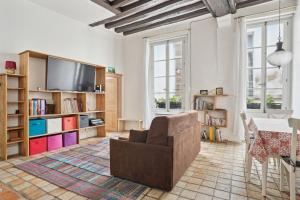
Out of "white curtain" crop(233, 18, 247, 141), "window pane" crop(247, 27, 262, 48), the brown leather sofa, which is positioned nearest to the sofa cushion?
the brown leather sofa

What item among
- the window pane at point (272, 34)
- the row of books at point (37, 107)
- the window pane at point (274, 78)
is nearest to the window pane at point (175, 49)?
the window pane at point (272, 34)

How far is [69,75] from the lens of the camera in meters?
4.03

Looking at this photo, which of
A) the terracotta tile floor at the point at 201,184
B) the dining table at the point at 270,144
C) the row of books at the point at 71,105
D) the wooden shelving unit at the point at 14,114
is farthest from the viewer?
the row of books at the point at 71,105

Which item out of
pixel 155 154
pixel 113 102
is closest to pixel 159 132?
pixel 155 154

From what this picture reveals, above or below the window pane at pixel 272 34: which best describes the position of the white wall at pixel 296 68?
below

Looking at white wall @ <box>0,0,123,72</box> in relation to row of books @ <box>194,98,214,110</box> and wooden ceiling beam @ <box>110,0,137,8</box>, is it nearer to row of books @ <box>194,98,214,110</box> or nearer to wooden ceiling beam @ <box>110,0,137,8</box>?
wooden ceiling beam @ <box>110,0,137,8</box>

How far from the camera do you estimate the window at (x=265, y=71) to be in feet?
13.0

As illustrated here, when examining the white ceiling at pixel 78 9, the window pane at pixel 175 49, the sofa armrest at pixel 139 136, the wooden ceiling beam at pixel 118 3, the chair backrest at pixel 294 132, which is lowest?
the sofa armrest at pixel 139 136

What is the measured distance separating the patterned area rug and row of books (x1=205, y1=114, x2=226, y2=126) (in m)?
2.73

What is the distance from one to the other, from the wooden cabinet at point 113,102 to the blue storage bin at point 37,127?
2494mm

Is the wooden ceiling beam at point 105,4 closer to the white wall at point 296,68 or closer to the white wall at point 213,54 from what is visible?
the white wall at point 213,54

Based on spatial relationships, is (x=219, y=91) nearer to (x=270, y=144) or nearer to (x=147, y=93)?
(x=147, y=93)

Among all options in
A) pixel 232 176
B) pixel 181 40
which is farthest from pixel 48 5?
pixel 232 176

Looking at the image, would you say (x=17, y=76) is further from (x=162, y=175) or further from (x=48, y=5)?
(x=162, y=175)
